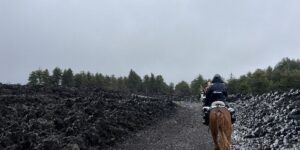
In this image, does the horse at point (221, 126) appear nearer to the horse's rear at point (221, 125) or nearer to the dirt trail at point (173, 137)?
the horse's rear at point (221, 125)

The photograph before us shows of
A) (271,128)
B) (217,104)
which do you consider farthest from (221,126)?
(271,128)

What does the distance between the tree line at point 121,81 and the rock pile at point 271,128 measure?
60.0 m

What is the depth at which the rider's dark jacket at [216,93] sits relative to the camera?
19.6m

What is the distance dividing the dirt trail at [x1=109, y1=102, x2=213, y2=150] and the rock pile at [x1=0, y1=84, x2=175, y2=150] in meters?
0.90

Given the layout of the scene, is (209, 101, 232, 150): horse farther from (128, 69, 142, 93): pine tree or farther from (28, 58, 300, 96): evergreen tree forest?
(128, 69, 142, 93): pine tree

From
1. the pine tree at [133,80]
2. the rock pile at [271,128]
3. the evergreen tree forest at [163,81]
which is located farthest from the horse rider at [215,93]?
the pine tree at [133,80]

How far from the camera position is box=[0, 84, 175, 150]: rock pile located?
23.5m

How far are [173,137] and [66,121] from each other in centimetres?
600

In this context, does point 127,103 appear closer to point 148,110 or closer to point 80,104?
point 148,110

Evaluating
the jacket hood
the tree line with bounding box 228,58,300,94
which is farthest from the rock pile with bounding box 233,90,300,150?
the tree line with bounding box 228,58,300,94

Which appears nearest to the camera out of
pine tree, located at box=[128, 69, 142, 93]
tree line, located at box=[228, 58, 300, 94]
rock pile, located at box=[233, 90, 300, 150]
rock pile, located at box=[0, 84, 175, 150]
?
rock pile, located at box=[0, 84, 175, 150]

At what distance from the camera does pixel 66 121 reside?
28625mm

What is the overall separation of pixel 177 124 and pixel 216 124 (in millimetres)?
17815

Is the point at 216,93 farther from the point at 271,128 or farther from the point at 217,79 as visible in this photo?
the point at 271,128
